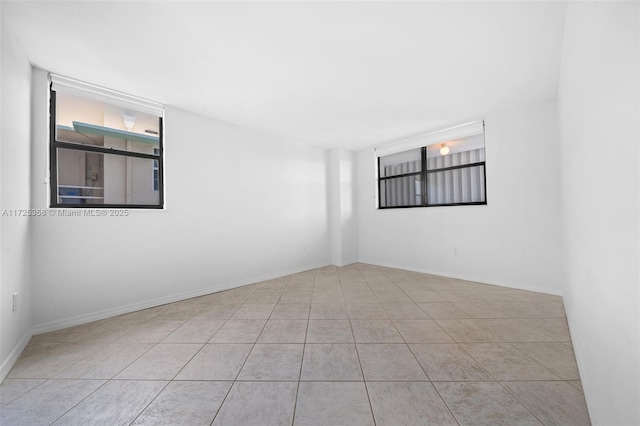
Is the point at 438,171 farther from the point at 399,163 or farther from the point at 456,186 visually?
the point at 399,163

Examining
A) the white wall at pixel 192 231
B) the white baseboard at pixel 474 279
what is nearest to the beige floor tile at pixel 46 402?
the white wall at pixel 192 231

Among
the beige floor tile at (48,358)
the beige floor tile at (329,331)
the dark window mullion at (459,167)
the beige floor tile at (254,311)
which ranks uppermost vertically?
the dark window mullion at (459,167)

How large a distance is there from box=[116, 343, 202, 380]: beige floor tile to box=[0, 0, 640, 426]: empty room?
20mm

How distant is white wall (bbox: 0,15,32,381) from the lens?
175 cm

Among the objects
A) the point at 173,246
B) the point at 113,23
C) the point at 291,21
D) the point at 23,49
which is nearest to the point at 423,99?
the point at 291,21

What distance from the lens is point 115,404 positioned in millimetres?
1408

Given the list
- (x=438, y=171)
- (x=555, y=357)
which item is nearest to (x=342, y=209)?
(x=438, y=171)

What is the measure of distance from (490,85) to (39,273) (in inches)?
203

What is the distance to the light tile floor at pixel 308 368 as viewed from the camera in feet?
4.34

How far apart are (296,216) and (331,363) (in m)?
3.22

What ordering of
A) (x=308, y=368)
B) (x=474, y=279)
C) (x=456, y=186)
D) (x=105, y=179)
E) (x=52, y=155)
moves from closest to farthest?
(x=308, y=368), (x=52, y=155), (x=105, y=179), (x=474, y=279), (x=456, y=186)

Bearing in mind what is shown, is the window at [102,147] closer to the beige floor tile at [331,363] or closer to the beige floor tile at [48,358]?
the beige floor tile at [48,358]

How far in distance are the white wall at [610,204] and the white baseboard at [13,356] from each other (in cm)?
321

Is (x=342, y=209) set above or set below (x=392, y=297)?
above
